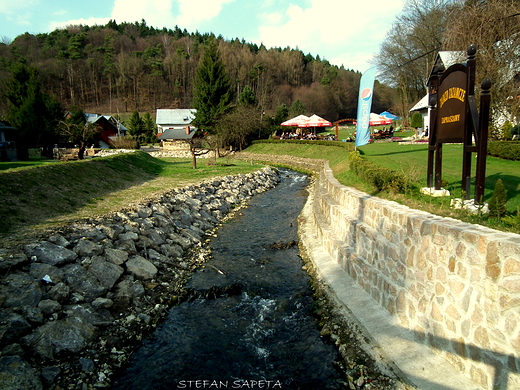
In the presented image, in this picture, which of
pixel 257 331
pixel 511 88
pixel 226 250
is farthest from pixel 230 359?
pixel 511 88

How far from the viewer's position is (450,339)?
5008 millimetres

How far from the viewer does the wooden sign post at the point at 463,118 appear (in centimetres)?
681

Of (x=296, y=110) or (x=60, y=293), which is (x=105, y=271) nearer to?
(x=60, y=293)

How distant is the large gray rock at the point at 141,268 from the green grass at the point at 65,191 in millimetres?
2430

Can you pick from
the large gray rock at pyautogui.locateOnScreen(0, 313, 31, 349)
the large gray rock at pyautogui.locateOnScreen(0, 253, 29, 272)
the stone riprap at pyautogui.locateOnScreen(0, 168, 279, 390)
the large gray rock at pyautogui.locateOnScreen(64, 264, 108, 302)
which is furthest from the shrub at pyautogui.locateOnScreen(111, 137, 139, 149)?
the large gray rock at pyautogui.locateOnScreen(0, 313, 31, 349)

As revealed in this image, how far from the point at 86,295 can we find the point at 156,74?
288 feet

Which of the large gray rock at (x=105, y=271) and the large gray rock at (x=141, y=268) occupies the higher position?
the large gray rock at (x=105, y=271)

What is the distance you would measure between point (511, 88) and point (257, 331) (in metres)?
19.2

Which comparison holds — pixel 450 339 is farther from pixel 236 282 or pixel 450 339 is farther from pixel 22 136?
pixel 22 136

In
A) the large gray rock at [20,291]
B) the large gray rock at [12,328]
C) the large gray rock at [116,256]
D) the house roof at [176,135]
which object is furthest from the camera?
the house roof at [176,135]

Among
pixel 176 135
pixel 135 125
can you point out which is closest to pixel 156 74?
pixel 135 125

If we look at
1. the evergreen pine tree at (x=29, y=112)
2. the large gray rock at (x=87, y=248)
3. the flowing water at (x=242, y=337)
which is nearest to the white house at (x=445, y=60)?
the flowing water at (x=242, y=337)

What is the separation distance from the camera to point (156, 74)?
282 feet

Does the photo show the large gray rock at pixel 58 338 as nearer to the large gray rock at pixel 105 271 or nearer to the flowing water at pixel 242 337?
the flowing water at pixel 242 337
